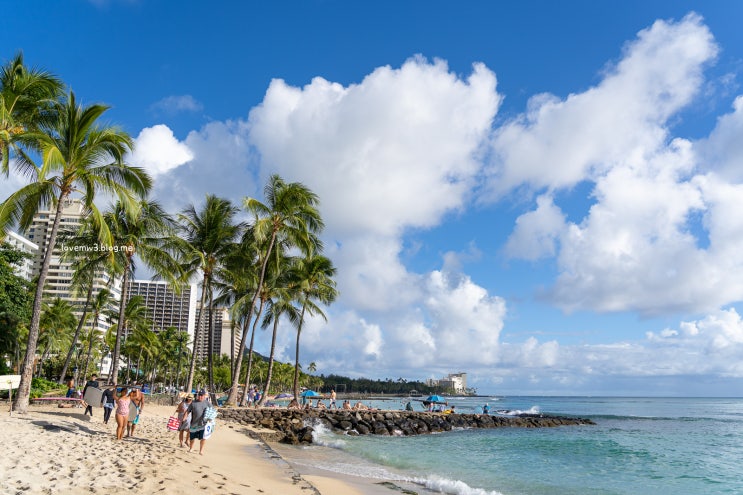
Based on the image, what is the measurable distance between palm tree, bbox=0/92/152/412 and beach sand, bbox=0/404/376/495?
2.95 metres

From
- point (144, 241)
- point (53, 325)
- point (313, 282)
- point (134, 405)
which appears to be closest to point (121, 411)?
point (134, 405)

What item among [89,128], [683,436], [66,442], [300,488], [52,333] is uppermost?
[89,128]

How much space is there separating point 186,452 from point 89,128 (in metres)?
10.3

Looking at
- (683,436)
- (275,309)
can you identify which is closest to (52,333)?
(275,309)

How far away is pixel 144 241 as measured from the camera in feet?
83.5

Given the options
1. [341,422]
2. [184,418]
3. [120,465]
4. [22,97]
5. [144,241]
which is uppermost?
[22,97]

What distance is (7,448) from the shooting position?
9.43 metres

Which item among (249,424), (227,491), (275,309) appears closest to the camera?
(227,491)

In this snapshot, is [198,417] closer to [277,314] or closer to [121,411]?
[121,411]

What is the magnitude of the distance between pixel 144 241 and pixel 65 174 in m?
10.1

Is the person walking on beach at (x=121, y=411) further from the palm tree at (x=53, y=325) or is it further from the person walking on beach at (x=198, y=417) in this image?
the palm tree at (x=53, y=325)

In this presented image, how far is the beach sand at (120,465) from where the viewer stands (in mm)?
7660

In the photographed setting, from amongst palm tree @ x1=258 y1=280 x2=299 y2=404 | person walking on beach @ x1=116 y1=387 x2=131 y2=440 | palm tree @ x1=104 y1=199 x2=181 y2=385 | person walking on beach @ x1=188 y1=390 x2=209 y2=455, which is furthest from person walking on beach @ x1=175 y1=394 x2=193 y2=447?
palm tree @ x1=258 y1=280 x2=299 y2=404

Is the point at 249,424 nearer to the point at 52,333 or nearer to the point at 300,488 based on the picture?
the point at 300,488
